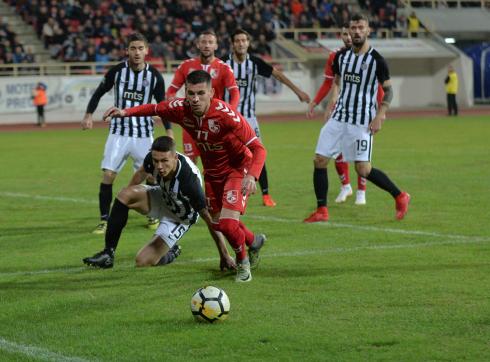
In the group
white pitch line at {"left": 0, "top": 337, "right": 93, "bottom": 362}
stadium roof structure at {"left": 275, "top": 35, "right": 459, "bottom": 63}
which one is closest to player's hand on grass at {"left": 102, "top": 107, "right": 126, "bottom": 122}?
white pitch line at {"left": 0, "top": 337, "right": 93, "bottom": 362}

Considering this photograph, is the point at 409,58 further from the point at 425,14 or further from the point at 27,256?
the point at 27,256

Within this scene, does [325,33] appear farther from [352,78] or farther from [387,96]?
[387,96]

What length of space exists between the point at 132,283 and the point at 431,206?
19.0 feet

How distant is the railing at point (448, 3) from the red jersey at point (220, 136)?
42.3 meters

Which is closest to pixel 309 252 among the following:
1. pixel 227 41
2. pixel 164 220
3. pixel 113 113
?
pixel 164 220

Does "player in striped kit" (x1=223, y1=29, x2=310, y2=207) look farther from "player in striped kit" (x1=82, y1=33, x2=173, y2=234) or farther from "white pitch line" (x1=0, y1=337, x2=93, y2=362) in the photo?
"white pitch line" (x1=0, y1=337, x2=93, y2=362)

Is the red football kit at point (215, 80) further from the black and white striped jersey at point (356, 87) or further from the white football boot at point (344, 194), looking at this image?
the white football boot at point (344, 194)

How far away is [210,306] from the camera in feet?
22.4

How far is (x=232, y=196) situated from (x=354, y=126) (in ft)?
13.3

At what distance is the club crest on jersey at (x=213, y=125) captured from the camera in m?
8.39

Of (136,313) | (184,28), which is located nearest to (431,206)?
(136,313)

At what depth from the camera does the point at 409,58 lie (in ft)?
151

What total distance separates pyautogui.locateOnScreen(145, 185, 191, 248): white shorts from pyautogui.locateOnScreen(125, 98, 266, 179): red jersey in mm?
655

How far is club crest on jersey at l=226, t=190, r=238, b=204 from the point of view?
8.48 metres
